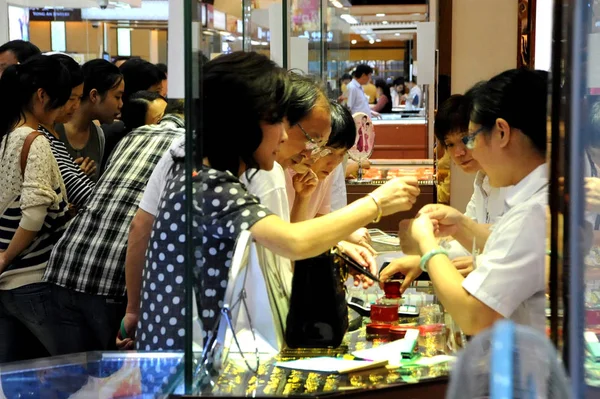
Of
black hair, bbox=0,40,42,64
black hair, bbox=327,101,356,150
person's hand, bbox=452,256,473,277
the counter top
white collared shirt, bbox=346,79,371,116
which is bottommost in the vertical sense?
person's hand, bbox=452,256,473,277

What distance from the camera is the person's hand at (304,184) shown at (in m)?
2.09

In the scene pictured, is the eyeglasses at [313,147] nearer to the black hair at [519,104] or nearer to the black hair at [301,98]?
the black hair at [301,98]

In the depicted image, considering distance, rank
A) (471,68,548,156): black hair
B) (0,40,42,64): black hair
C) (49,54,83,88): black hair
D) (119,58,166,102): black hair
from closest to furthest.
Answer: (471,68,548,156): black hair < (49,54,83,88): black hair < (119,58,166,102): black hair < (0,40,42,64): black hair

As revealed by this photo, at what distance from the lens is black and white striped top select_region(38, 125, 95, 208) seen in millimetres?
3385

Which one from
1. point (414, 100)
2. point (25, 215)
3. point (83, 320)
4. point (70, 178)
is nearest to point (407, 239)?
point (83, 320)

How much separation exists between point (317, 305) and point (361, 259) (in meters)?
0.48

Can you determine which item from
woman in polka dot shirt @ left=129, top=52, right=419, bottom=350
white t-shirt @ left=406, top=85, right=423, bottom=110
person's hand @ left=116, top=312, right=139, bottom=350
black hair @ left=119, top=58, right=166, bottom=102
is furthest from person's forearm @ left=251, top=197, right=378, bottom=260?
white t-shirt @ left=406, top=85, right=423, bottom=110

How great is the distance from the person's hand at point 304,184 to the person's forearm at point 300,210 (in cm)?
2

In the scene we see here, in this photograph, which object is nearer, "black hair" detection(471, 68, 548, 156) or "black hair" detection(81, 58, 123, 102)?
"black hair" detection(471, 68, 548, 156)

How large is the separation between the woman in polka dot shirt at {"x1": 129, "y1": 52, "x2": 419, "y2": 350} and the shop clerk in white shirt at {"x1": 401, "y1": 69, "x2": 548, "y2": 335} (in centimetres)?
19

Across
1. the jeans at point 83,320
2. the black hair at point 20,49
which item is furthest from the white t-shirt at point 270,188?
the black hair at point 20,49

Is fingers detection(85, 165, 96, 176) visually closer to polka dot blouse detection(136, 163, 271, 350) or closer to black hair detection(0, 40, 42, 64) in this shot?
black hair detection(0, 40, 42, 64)

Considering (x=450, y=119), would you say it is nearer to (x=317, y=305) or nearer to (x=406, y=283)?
(x=406, y=283)

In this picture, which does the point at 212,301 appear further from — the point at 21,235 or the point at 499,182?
the point at 21,235
